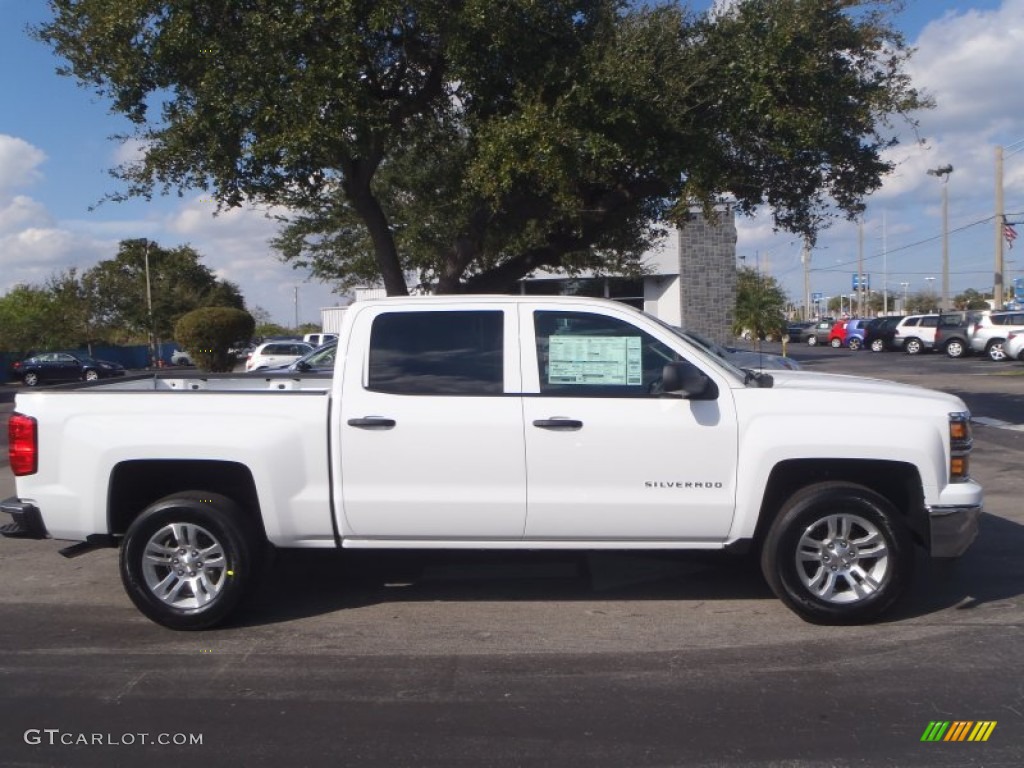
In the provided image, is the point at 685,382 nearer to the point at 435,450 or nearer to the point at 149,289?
the point at 435,450

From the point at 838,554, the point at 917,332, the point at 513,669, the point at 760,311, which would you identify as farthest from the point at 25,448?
the point at 917,332

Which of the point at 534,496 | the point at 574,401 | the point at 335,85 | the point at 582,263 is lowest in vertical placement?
the point at 534,496

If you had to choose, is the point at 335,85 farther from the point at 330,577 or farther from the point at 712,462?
the point at 712,462

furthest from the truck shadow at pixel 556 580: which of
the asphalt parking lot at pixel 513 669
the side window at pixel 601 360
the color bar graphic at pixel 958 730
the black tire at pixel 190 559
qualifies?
the color bar graphic at pixel 958 730

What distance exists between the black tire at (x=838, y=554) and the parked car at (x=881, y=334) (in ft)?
148

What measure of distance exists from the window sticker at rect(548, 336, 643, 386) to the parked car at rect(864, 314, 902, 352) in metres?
45.5

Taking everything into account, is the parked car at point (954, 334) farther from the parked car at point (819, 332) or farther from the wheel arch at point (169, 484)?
the wheel arch at point (169, 484)

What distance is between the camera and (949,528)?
621 cm

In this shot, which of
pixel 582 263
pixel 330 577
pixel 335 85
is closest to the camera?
pixel 330 577

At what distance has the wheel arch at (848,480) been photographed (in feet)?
20.5

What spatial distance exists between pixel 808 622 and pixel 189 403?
4067 millimetres

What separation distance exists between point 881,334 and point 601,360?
156 feet

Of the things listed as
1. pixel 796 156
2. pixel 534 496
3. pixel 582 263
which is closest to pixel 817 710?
pixel 534 496

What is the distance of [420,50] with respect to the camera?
41.1 ft
